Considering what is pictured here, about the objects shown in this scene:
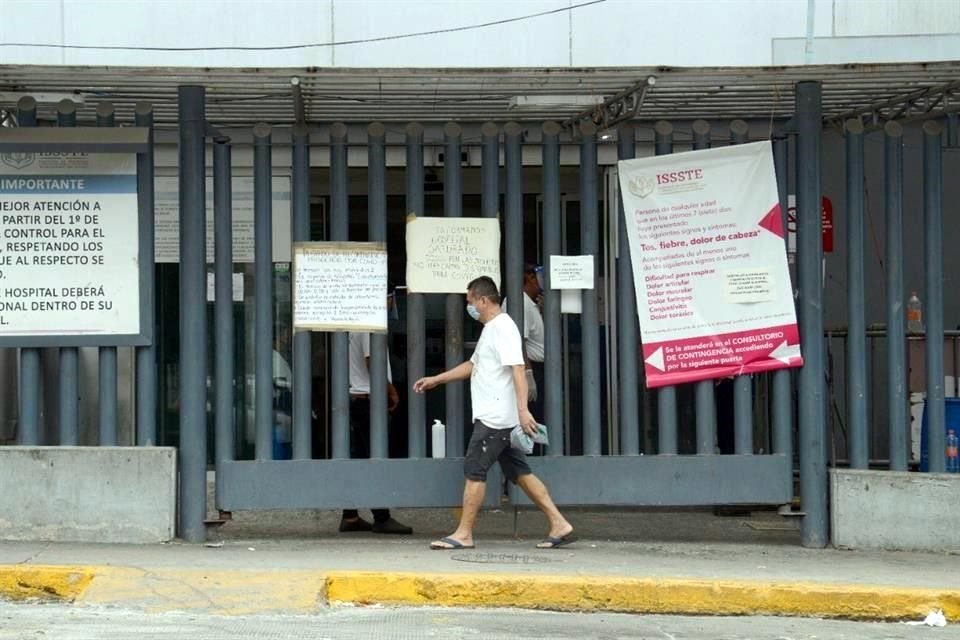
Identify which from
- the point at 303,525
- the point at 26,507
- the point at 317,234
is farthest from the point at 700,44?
the point at 26,507

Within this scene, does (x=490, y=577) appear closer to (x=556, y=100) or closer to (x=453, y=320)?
(x=453, y=320)

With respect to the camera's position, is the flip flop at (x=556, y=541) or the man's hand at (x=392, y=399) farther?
the man's hand at (x=392, y=399)

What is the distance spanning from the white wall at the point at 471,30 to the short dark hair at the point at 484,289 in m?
3.23

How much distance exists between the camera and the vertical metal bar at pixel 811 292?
9.19 meters

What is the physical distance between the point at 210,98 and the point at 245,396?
290 cm

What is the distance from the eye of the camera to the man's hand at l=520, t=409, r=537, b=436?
871cm

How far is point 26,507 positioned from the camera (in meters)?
8.98

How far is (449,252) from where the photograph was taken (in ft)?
30.6

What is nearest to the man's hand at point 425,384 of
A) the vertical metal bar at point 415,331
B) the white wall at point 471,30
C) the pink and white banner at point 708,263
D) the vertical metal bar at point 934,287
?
the vertical metal bar at point 415,331

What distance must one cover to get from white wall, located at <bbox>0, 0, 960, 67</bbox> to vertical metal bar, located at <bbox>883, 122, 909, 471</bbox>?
2421 mm

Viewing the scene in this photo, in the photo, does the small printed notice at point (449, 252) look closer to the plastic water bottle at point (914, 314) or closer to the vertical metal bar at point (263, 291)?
the vertical metal bar at point (263, 291)

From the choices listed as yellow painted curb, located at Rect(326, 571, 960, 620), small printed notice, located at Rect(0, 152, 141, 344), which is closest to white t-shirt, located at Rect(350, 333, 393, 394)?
small printed notice, located at Rect(0, 152, 141, 344)

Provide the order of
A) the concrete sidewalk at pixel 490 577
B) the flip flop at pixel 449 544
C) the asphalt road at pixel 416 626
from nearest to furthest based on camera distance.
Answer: the asphalt road at pixel 416 626 → the concrete sidewalk at pixel 490 577 → the flip flop at pixel 449 544

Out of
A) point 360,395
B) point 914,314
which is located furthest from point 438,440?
point 914,314
